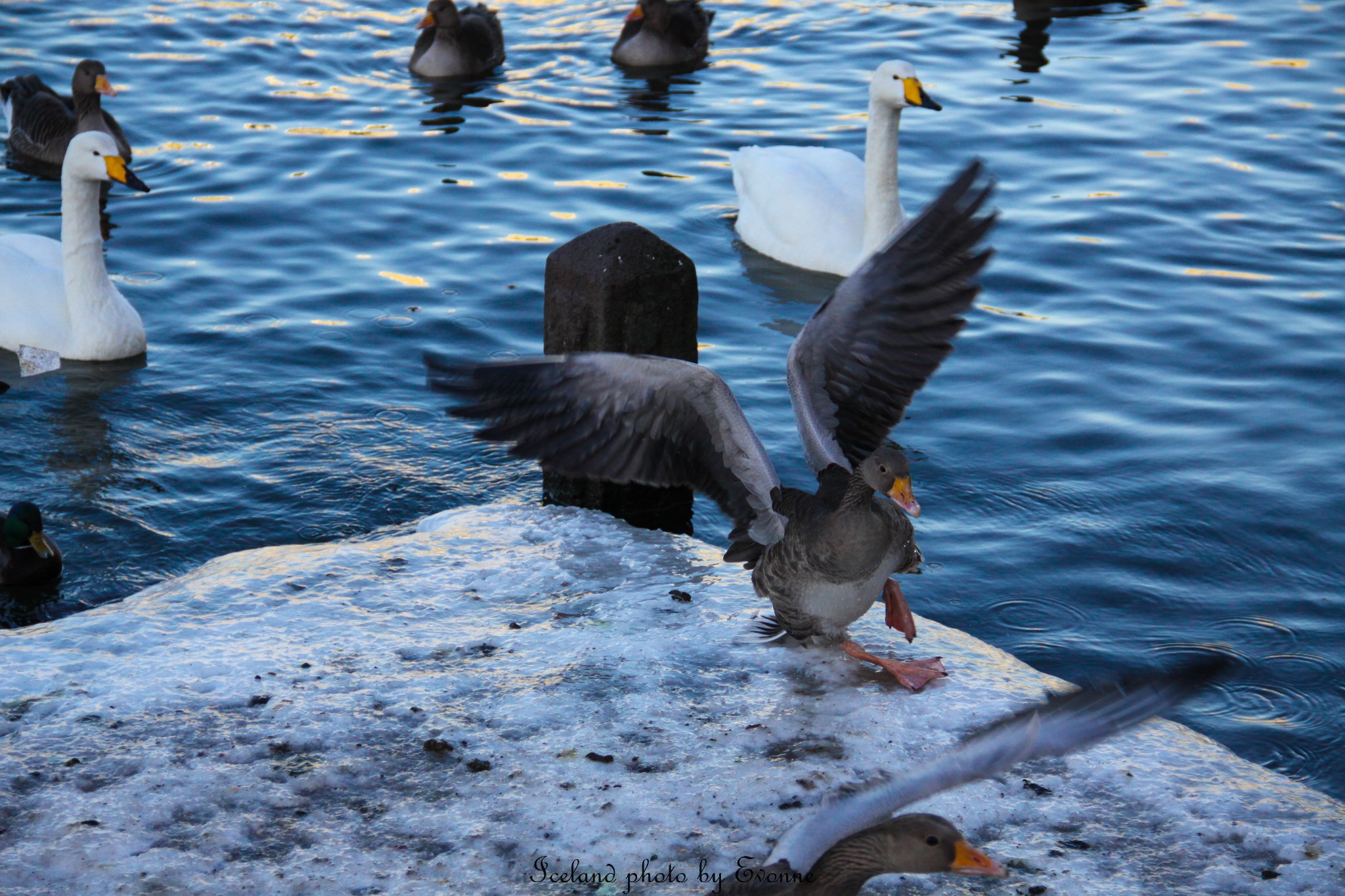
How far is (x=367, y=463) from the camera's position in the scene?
7.31m

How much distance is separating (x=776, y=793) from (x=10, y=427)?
17.6ft

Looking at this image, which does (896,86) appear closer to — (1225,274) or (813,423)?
(1225,274)

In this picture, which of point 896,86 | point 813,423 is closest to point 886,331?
point 813,423

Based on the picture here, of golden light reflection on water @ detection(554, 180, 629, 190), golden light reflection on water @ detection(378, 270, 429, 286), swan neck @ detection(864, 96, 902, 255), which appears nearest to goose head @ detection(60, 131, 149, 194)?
golden light reflection on water @ detection(378, 270, 429, 286)

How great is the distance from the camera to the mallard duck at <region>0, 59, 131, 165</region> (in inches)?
441

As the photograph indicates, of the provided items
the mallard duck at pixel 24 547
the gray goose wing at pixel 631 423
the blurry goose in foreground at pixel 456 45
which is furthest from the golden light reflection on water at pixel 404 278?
the gray goose wing at pixel 631 423

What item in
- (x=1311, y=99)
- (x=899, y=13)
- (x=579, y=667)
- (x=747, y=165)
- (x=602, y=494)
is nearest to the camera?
(x=579, y=667)

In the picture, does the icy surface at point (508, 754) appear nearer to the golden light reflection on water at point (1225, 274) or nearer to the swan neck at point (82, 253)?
the swan neck at point (82, 253)

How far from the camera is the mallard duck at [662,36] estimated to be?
45.7ft

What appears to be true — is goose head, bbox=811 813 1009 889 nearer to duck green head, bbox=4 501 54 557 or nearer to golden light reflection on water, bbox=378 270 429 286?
duck green head, bbox=4 501 54 557

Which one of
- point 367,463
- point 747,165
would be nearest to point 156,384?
point 367,463

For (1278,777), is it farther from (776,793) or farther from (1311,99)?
(1311,99)

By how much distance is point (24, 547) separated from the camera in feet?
19.9

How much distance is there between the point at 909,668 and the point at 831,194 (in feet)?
18.1
